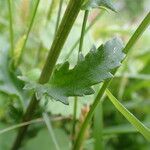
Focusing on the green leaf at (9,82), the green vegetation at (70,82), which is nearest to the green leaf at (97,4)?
the green vegetation at (70,82)

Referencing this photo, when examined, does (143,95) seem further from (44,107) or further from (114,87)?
(44,107)

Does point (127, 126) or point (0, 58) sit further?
point (127, 126)

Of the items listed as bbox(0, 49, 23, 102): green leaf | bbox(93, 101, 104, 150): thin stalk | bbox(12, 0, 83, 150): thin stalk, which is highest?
bbox(0, 49, 23, 102): green leaf

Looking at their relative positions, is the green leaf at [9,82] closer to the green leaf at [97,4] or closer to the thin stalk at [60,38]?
the thin stalk at [60,38]

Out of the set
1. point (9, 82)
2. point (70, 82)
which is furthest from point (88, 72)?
point (9, 82)

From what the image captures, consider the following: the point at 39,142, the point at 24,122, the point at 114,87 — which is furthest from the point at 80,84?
the point at 114,87

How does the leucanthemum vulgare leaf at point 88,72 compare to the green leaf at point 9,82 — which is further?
the green leaf at point 9,82

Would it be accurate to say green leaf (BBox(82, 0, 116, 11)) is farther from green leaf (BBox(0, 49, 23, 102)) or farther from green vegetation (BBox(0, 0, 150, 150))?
green leaf (BBox(0, 49, 23, 102))

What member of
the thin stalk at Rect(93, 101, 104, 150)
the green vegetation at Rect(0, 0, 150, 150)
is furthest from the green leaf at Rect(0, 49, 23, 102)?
the thin stalk at Rect(93, 101, 104, 150)
